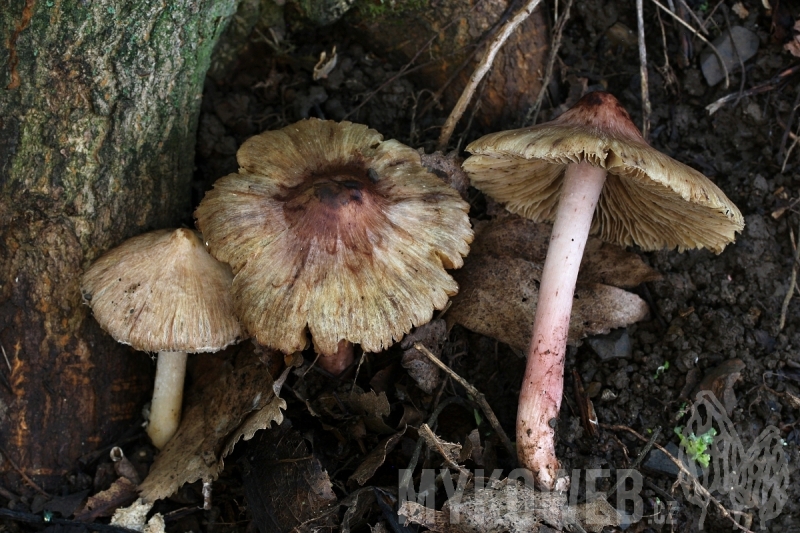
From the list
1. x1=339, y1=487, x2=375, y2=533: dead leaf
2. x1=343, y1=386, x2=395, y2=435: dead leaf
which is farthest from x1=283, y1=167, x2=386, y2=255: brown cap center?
x1=339, y1=487, x2=375, y2=533: dead leaf

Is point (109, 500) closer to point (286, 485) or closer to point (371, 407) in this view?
point (286, 485)

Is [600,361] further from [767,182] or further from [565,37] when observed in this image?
[565,37]

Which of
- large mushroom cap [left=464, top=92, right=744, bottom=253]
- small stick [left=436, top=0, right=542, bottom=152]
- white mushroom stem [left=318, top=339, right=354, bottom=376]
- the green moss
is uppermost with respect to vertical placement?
the green moss

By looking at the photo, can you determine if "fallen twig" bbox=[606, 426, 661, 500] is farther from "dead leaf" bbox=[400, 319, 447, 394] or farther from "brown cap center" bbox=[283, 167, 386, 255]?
"brown cap center" bbox=[283, 167, 386, 255]

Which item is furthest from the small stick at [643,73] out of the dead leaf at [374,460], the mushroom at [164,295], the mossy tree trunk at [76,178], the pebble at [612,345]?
the mushroom at [164,295]

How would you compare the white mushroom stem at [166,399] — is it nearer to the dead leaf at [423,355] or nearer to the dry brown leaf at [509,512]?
the dead leaf at [423,355]
